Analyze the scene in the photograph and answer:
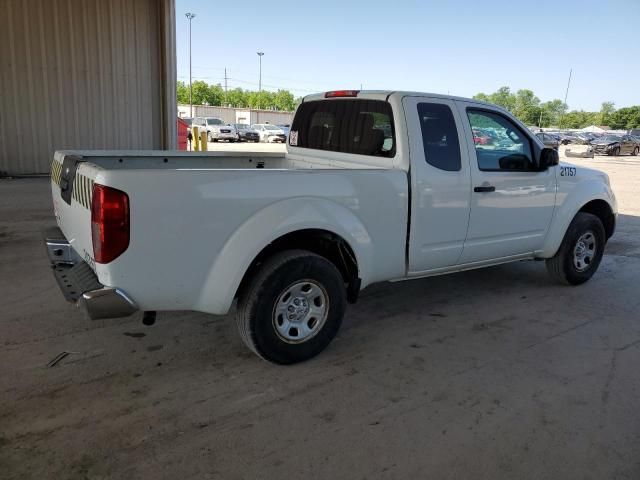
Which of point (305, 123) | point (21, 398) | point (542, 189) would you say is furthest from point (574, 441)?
point (305, 123)

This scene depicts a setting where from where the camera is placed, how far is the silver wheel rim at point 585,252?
564 cm

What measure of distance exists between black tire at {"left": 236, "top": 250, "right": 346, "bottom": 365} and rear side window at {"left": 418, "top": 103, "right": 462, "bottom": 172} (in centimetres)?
128

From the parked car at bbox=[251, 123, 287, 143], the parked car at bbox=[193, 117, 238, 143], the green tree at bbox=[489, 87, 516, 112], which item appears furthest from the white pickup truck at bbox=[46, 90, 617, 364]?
the green tree at bbox=[489, 87, 516, 112]

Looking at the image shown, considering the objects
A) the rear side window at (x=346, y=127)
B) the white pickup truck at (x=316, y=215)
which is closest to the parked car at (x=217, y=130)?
the rear side window at (x=346, y=127)

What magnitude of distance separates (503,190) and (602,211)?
6.50 feet

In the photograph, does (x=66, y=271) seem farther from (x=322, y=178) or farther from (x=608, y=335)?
(x=608, y=335)

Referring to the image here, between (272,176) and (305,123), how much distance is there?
1991 mm

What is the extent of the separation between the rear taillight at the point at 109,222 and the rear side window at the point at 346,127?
2.13m

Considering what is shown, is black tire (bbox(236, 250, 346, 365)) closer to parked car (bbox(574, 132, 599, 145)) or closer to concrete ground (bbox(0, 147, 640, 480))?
concrete ground (bbox(0, 147, 640, 480))

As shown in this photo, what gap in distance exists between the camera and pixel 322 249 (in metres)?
3.89

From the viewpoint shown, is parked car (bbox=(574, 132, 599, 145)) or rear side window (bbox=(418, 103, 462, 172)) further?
parked car (bbox=(574, 132, 599, 145))

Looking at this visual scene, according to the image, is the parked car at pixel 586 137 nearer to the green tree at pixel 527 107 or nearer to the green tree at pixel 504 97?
the green tree at pixel 527 107

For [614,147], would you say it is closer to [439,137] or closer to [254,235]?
[439,137]

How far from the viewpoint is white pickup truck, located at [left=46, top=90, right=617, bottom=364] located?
2.96m
